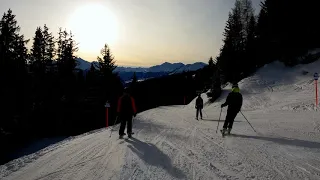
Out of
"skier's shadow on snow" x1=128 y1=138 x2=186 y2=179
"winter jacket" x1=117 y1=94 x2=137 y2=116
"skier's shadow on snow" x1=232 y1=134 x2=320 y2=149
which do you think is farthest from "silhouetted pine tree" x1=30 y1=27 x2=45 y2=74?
"skier's shadow on snow" x1=232 y1=134 x2=320 y2=149

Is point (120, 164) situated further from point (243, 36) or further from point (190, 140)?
point (243, 36)

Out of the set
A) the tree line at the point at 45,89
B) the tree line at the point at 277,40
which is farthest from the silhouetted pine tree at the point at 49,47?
the tree line at the point at 277,40

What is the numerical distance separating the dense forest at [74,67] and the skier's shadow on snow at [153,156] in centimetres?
2074

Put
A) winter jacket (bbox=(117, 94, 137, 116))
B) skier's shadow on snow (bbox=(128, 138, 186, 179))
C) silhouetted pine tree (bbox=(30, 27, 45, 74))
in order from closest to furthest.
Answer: skier's shadow on snow (bbox=(128, 138, 186, 179)) → winter jacket (bbox=(117, 94, 137, 116)) → silhouetted pine tree (bbox=(30, 27, 45, 74))

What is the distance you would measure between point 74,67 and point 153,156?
42738 mm

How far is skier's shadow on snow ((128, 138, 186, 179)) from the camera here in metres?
6.93

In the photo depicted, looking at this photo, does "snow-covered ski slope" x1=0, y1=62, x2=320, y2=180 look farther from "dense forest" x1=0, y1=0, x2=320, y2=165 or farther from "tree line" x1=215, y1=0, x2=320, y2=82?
"tree line" x1=215, y1=0, x2=320, y2=82

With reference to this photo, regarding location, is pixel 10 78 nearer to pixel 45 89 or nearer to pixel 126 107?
pixel 45 89

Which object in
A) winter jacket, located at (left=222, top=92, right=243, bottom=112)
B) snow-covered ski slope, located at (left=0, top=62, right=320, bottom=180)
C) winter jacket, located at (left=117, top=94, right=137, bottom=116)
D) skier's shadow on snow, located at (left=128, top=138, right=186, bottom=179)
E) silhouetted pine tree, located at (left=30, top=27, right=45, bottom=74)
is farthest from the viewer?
silhouetted pine tree, located at (left=30, top=27, right=45, bottom=74)

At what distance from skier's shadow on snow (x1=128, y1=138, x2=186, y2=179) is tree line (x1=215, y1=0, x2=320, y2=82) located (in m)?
A: 33.8

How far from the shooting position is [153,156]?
27.9 ft

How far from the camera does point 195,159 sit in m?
7.88

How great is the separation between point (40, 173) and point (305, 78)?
3167 centimetres

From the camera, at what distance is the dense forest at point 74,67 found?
101 feet
